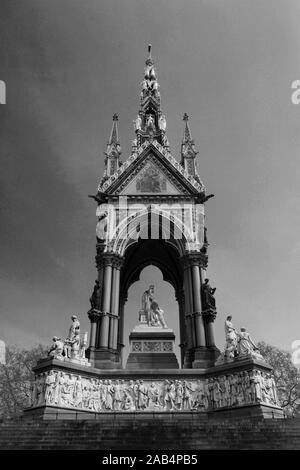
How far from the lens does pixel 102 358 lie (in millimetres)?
15469

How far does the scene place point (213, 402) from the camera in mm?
14305

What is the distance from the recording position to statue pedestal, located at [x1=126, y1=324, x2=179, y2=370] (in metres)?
16.6

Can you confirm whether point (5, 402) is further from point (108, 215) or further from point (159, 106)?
point (159, 106)

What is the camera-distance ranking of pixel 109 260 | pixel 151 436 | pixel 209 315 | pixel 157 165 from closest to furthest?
pixel 151 436 → pixel 209 315 → pixel 109 260 → pixel 157 165

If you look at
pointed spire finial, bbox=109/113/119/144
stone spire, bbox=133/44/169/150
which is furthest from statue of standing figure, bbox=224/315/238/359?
pointed spire finial, bbox=109/113/119/144

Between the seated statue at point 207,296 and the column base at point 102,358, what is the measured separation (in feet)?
15.4

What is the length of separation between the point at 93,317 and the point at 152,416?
192 inches

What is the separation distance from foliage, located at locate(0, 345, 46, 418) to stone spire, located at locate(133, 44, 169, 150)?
2278 cm

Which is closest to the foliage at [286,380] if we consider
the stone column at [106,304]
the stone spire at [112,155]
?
the stone column at [106,304]

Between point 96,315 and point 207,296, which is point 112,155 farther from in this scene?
point 207,296

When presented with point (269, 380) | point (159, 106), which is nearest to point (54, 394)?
point (269, 380)

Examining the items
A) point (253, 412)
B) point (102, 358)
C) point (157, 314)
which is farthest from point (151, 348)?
point (253, 412)

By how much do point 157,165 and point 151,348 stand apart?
1036cm

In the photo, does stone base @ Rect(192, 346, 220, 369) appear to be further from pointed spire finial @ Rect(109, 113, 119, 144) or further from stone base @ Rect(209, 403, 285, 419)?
pointed spire finial @ Rect(109, 113, 119, 144)
